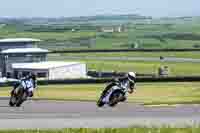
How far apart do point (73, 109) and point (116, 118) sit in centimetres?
375

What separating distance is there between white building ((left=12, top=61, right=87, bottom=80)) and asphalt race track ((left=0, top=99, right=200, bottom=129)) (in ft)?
134

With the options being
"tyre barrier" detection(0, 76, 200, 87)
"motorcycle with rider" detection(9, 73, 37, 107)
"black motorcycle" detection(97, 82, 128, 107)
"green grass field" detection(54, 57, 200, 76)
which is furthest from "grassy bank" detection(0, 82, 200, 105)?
"green grass field" detection(54, 57, 200, 76)

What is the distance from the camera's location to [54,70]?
62031 mm

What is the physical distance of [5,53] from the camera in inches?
2886

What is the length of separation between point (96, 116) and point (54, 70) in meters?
46.2

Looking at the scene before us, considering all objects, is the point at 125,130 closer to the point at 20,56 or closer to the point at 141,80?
the point at 141,80

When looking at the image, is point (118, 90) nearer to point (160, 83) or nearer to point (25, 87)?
point (25, 87)

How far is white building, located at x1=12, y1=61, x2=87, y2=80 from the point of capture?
201 ft

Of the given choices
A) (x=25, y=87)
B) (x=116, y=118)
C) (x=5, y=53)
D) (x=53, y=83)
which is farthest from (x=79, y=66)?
(x=116, y=118)

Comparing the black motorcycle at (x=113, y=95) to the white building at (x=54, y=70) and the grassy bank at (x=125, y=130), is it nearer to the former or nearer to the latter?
the grassy bank at (x=125, y=130)

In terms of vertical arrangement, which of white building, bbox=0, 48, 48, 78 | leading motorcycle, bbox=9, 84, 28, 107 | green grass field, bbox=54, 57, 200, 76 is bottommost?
green grass field, bbox=54, 57, 200, 76

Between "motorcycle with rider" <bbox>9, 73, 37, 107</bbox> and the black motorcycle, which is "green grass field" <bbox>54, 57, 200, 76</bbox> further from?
the black motorcycle

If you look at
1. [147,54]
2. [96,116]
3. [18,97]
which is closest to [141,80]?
[18,97]

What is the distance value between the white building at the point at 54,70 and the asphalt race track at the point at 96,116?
1611 inches
